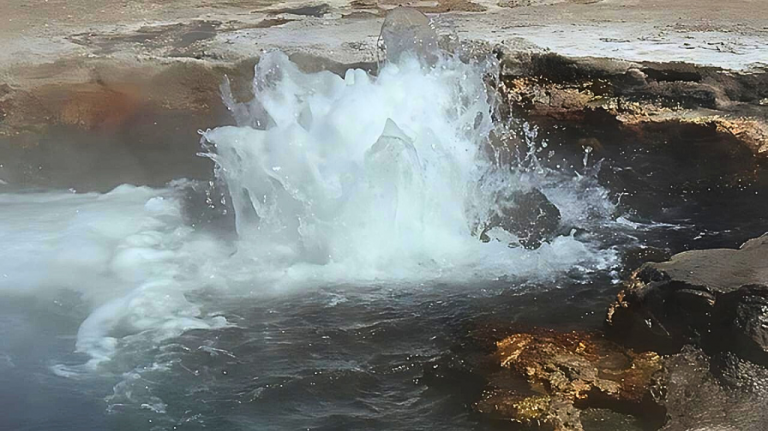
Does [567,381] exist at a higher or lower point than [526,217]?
lower

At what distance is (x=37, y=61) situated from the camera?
8336 mm

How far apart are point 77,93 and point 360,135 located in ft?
11.2

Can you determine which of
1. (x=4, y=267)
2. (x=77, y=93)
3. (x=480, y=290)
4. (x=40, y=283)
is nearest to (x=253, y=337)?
(x=480, y=290)

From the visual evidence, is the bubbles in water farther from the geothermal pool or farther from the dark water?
the dark water

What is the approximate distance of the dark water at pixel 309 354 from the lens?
11.8 feet

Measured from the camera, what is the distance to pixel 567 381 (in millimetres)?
3537

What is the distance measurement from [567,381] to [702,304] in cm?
72

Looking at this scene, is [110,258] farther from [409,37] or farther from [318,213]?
[409,37]

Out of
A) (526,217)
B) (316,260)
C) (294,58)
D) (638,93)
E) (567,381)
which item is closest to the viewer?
(567,381)

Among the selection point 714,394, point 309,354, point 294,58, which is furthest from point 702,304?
point 294,58

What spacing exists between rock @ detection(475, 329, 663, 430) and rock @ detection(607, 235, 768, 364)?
0.15 meters

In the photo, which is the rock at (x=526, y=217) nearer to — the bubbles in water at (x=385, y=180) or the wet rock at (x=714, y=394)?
the bubbles in water at (x=385, y=180)

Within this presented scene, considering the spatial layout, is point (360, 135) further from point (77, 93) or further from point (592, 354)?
point (77, 93)

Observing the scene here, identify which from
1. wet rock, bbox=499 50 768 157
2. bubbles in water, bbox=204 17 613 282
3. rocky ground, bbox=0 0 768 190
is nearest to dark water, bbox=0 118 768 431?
bubbles in water, bbox=204 17 613 282
